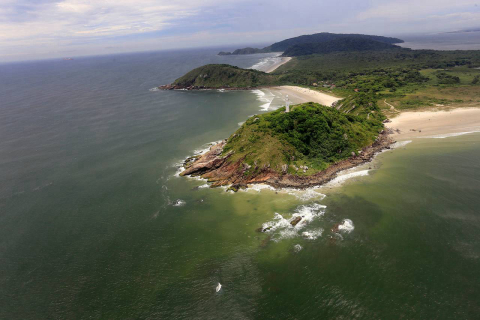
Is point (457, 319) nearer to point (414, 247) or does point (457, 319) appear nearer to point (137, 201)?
point (414, 247)

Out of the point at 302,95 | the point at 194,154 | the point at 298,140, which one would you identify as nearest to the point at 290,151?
the point at 298,140

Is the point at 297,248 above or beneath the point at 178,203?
beneath

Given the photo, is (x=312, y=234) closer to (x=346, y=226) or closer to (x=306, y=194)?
(x=346, y=226)

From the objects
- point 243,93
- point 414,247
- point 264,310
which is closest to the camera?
point 264,310

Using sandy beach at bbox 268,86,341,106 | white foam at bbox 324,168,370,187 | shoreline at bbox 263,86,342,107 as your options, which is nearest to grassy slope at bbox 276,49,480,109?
shoreline at bbox 263,86,342,107

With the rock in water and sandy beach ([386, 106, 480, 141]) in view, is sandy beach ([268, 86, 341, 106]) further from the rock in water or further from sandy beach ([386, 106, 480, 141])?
the rock in water

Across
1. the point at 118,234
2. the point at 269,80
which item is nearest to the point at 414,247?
the point at 118,234
